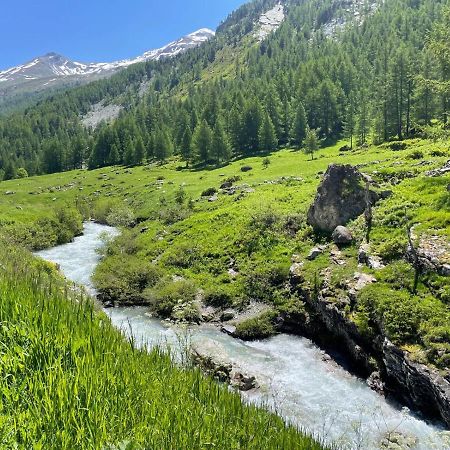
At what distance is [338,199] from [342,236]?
425cm

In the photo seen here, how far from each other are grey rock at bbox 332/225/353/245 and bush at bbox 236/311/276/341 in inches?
304

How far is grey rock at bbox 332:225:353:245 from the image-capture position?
2703 centimetres

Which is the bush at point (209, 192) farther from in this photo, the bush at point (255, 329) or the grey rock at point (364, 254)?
the grey rock at point (364, 254)

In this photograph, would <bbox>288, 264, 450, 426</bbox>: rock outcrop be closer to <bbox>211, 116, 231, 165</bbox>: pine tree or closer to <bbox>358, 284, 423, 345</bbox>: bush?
<bbox>358, 284, 423, 345</bbox>: bush

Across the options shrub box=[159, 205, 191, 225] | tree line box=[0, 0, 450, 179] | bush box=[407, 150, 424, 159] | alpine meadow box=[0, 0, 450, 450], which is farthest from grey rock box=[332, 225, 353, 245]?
tree line box=[0, 0, 450, 179]

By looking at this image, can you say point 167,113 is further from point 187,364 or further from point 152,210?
point 187,364

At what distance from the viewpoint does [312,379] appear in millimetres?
18609

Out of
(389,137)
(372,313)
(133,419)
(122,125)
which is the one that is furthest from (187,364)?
(122,125)

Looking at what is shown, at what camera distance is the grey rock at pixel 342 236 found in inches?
1064

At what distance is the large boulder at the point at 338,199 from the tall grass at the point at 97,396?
24.2 meters

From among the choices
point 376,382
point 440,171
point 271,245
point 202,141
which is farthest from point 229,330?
point 202,141

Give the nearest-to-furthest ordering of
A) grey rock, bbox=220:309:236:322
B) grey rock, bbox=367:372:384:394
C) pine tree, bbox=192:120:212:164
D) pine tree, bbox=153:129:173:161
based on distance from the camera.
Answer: grey rock, bbox=367:372:384:394, grey rock, bbox=220:309:236:322, pine tree, bbox=192:120:212:164, pine tree, bbox=153:129:173:161

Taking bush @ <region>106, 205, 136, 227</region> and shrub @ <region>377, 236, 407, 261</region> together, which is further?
bush @ <region>106, 205, 136, 227</region>

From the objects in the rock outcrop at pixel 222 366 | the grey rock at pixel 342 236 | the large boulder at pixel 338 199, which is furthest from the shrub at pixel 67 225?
the grey rock at pixel 342 236
